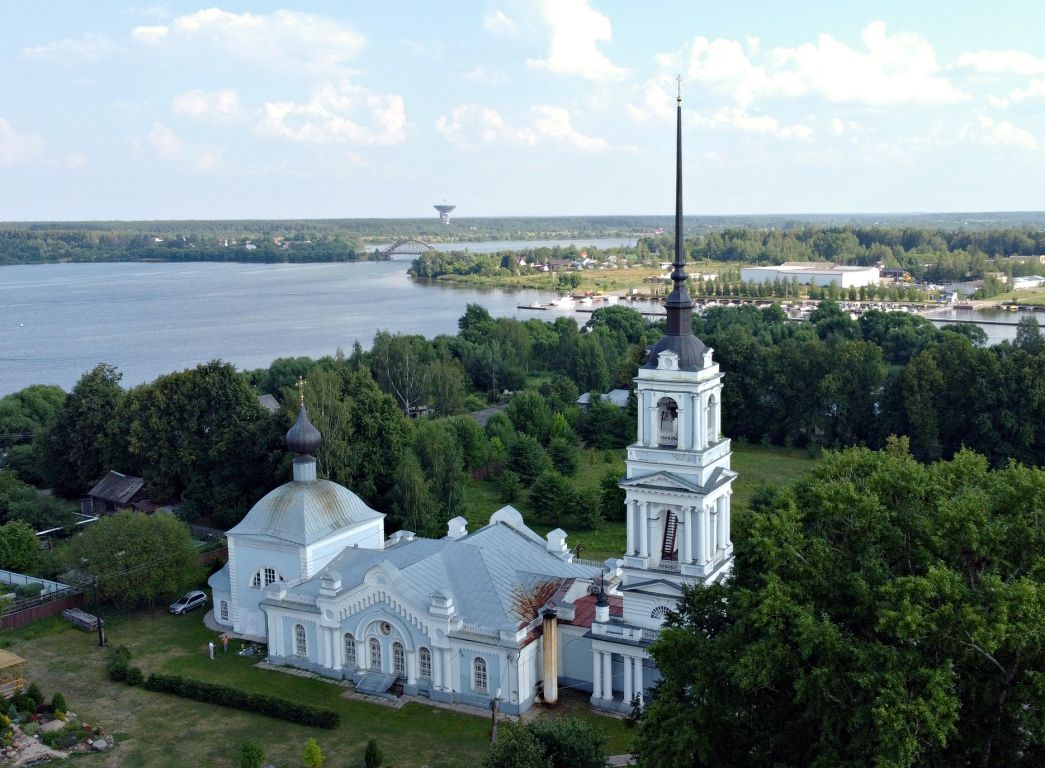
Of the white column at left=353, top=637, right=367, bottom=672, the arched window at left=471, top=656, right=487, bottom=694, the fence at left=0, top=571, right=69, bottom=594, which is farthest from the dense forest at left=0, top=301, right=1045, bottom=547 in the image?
the arched window at left=471, top=656, right=487, bottom=694

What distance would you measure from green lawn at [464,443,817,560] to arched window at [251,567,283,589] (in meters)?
9.68

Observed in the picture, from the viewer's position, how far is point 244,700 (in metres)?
19.9

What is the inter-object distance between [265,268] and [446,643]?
161 m

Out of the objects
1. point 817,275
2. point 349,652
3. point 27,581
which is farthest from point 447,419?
point 817,275

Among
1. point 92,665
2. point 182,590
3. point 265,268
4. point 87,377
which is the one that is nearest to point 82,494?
point 87,377

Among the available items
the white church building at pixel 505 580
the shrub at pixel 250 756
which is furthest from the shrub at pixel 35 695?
the shrub at pixel 250 756

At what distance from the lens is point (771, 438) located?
144 feet

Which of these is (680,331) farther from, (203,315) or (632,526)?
(203,315)

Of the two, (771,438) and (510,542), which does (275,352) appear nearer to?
(771,438)

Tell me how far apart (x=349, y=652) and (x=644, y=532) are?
6.97 meters

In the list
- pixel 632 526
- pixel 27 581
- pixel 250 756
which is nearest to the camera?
pixel 250 756

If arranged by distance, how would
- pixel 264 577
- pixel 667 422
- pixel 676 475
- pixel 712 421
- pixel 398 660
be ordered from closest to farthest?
pixel 676 475, pixel 712 421, pixel 667 422, pixel 398 660, pixel 264 577

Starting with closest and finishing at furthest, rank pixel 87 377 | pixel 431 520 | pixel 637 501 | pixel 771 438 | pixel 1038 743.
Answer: pixel 1038 743, pixel 637 501, pixel 431 520, pixel 87 377, pixel 771 438

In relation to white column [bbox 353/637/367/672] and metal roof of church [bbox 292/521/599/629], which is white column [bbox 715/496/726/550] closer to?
metal roof of church [bbox 292/521/599/629]
